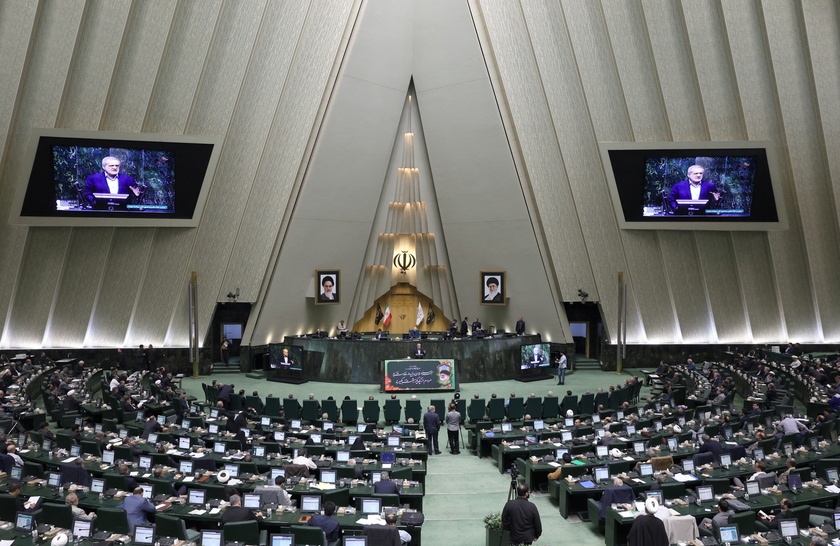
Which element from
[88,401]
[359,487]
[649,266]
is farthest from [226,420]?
[649,266]

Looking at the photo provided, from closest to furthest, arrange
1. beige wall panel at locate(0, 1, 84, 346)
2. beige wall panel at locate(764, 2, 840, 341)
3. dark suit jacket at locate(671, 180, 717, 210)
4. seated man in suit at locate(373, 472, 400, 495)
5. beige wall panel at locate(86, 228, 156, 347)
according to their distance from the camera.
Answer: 1. seated man in suit at locate(373, 472, 400, 495)
2. beige wall panel at locate(0, 1, 84, 346)
3. beige wall panel at locate(764, 2, 840, 341)
4. beige wall panel at locate(86, 228, 156, 347)
5. dark suit jacket at locate(671, 180, 717, 210)

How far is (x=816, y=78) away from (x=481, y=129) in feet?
37.2

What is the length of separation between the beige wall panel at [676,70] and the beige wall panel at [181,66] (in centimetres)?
1374

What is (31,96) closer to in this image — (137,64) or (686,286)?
(137,64)

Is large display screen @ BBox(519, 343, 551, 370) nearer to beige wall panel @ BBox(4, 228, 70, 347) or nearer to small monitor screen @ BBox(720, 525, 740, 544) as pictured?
small monitor screen @ BBox(720, 525, 740, 544)

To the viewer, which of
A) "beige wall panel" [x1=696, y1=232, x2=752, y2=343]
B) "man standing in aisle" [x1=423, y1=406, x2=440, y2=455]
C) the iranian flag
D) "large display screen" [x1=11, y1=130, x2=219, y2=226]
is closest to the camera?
"man standing in aisle" [x1=423, y1=406, x2=440, y2=455]

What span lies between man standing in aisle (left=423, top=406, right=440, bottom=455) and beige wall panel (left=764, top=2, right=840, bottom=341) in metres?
16.9

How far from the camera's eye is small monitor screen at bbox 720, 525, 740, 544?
27.7 feet

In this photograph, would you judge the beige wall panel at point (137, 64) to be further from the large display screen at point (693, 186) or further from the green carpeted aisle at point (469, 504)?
the large display screen at point (693, 186)

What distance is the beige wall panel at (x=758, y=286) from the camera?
25797mm

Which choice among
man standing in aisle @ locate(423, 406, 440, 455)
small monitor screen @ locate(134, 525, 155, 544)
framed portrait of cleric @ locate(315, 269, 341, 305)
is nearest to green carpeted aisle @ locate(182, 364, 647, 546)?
man standing in aisle @ locate(423, 406, 440, 455)

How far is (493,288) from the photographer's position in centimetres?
2836

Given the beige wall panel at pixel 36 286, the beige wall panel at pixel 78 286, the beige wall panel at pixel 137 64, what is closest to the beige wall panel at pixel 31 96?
the beige wall panel at pixel 36 286

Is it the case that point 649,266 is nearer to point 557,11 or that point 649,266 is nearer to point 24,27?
point 557,11
